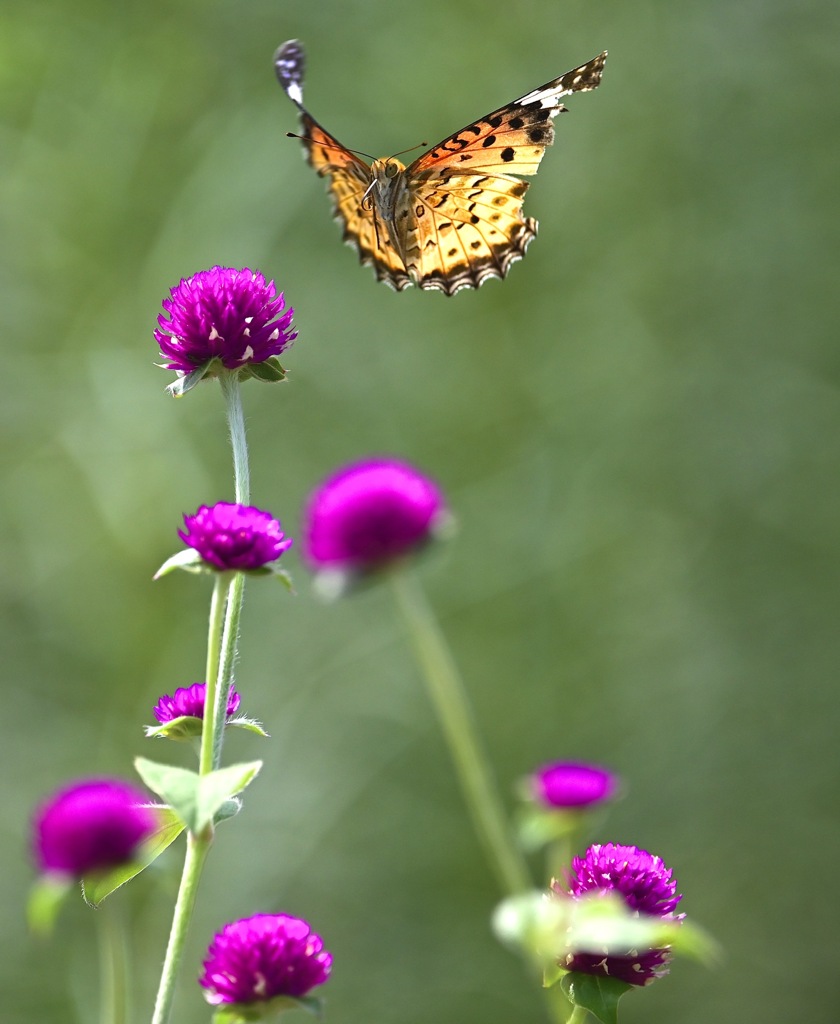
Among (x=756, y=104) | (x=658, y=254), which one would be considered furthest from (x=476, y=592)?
(x=756, y=104)

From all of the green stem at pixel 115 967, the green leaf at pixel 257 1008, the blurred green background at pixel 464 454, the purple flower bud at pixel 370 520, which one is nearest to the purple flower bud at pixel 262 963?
the green leaf at pixel 257 1008

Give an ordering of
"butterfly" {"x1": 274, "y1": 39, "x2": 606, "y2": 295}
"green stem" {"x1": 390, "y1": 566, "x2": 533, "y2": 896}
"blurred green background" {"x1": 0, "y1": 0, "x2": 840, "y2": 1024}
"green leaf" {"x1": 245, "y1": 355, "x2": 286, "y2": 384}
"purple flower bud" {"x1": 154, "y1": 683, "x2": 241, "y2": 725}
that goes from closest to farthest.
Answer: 1. "green stem" {"x1": 390, "y1": 566, "x2": 533, "y2": 896}
2. "purple flower bud" {"x1": 154, "y1": 683, "x2": 241, "y2": 725}
3. "green leaf" {"x1": 245, "y1": 355, "x2": 286, "y2": 384}
4. "butterfly" {"x1": 274, "y1": 39, "x2": 606, "y2": 295}
5. "blurred green background" {"x1": 0, "y1": 0, "x2": 840, "y2": 1024}

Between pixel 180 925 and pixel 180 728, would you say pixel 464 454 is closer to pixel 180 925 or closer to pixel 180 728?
pixel 180 728

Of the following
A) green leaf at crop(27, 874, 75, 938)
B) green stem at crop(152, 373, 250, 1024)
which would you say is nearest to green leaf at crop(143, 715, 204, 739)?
green stem at crop(152, 373, 250, 1024)

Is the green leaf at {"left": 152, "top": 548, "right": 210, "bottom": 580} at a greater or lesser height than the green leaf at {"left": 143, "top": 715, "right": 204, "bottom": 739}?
greater

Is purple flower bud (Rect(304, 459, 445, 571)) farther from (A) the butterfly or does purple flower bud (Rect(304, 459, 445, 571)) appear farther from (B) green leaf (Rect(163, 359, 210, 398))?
(A) the butterfly

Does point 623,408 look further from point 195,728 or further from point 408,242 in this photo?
point 195,728
